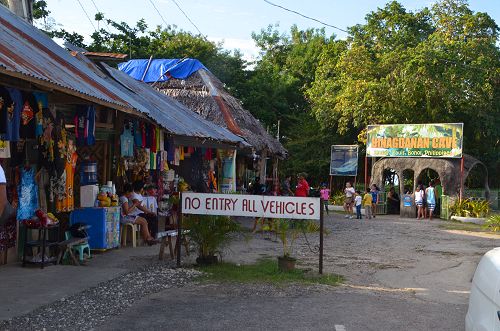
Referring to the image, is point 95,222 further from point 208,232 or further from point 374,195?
point 374,195

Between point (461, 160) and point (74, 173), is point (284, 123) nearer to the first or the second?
point (461, 160)

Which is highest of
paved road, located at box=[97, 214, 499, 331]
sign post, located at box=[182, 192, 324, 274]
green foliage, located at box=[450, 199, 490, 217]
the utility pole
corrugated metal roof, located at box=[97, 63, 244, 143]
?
the utility pole

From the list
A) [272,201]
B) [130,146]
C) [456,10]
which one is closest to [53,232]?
[130,146]

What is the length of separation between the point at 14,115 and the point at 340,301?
202 inches

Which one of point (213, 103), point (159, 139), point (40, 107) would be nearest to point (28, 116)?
point (40, 107)

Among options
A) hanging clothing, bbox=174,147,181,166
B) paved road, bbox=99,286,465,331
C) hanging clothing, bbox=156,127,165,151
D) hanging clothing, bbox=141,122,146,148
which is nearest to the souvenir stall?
hanging clothing, bbox=141,122,146,148

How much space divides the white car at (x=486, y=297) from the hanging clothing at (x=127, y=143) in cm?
978

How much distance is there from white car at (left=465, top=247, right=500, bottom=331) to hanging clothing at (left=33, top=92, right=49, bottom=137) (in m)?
6.86

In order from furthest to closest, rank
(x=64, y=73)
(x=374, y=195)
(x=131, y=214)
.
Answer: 1. (x=374, y=195)
2. (x=131, y=214)
3. (x=64, y=73)

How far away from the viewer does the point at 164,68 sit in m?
23.2

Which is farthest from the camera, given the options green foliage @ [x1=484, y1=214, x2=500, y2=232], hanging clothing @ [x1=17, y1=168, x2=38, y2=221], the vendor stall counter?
green foliage @ [x1=484, y1=214, x2=500, y2=232]

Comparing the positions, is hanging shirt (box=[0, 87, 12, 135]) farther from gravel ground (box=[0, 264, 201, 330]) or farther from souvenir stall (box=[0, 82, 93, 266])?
gravel ground (box=[0, 264, 201, 330])

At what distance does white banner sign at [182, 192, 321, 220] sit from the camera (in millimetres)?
9703

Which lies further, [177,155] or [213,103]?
[213,103]
